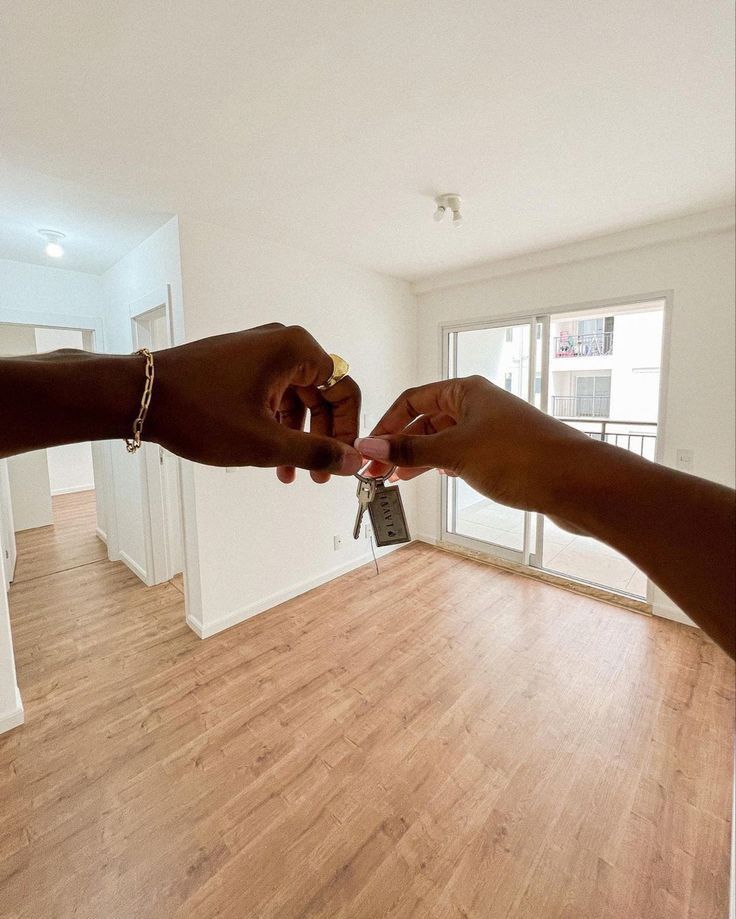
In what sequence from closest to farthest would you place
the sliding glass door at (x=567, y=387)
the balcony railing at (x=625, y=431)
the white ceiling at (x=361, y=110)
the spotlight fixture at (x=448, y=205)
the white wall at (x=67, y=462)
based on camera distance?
1. the white ceiling at (x=361, y=110)
2. the spotlight fixture at (x=448, y=205)
3. the sliding glass door at (x=567, y=387)
4. the balcony railing at (x=625, y=431)
5. the white wall at (x=67, y=462)

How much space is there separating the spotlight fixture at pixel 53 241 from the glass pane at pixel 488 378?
3.26 meters

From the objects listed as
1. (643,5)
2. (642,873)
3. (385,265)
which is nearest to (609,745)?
(642,873)

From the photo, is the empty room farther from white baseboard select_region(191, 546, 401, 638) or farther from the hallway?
the hallway

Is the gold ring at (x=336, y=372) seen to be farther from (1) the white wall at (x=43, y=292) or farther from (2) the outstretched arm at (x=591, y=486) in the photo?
(1) the white wall at (x=43, y=292)

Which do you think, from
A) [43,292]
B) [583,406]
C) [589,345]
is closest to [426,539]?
[583,406]

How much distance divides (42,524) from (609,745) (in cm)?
615

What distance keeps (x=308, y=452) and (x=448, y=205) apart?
218 centimetres

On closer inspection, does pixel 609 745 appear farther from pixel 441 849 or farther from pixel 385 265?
pixel 385 265

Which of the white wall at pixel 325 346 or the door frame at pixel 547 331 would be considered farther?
the door frame at pixel 547 331

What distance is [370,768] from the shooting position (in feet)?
5.52

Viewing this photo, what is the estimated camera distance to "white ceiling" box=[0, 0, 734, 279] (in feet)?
3.83

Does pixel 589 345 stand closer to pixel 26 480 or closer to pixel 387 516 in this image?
pixel 387 516

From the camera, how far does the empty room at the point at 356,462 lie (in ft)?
2.32

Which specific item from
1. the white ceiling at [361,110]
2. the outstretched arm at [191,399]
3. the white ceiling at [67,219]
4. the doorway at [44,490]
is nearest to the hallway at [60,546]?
the doorway at [44,490]
